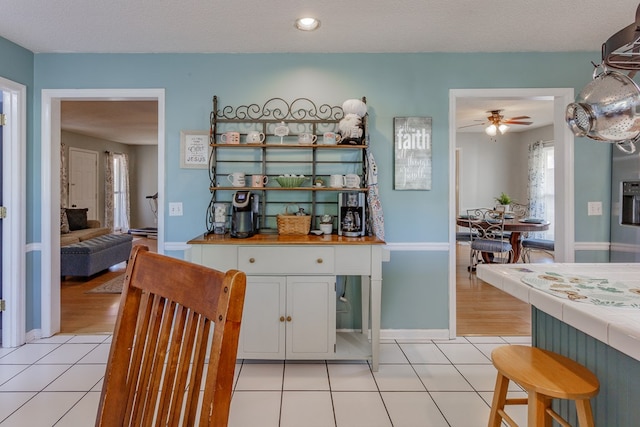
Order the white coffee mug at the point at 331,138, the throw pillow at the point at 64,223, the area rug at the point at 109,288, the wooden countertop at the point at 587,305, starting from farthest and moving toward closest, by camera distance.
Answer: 1. the throw pillow at the point at 64,223
2. the area rug at the point at 109,288
3. the white coffee mug at the point at 331,138
4. the wooden countertop at the point at 587,305

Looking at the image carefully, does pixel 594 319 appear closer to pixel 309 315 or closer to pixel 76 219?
pixel 309 315

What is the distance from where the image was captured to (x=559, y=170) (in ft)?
9.86

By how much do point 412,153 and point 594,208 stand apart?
150 centimetres

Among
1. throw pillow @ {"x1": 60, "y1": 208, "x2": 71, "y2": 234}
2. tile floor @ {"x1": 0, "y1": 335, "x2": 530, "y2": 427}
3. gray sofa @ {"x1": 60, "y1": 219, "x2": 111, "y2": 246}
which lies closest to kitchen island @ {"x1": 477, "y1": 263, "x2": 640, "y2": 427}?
tile floor @ {"x1": 0, "y1": 335, "x2": 530, "y2": 427}

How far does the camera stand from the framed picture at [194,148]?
296 cm

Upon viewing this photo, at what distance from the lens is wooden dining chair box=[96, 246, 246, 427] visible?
2.04 ft

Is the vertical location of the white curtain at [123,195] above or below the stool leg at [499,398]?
above

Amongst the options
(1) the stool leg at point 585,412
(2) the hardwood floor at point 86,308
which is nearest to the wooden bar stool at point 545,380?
(1) the stool leg at point 585,412

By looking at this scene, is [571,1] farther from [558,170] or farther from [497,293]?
[497,293]

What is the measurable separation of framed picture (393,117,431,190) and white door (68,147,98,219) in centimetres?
691

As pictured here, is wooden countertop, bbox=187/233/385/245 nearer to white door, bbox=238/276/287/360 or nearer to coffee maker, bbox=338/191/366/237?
coffee maker, bbox=338/191/366/237

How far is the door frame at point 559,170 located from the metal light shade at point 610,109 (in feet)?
4.82

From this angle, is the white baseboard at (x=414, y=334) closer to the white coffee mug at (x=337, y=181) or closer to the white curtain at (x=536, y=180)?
the white coffee mug at (x=337, y=181)

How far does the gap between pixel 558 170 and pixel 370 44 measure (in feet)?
5.96
